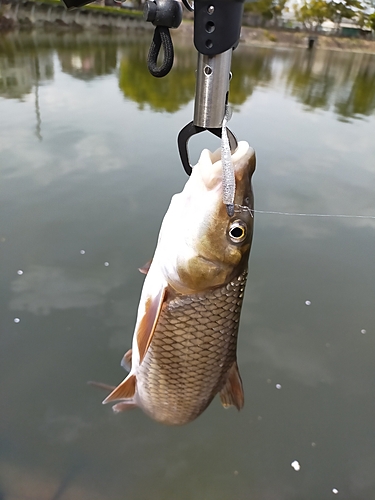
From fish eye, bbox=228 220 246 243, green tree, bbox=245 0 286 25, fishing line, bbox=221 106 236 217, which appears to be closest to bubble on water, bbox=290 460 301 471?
fish eye, bbox=228 220 246 243

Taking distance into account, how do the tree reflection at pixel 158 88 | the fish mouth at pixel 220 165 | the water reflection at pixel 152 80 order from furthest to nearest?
the water reflection at pixel 152 80
the tree reflection at pixel 158 88
the fish mouth at pixel 220 165

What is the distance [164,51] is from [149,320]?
31.6 inches

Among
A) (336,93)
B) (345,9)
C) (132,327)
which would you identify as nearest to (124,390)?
(132,327)

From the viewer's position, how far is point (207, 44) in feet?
2.64

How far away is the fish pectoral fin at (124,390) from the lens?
156 centimetres

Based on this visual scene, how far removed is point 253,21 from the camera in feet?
147

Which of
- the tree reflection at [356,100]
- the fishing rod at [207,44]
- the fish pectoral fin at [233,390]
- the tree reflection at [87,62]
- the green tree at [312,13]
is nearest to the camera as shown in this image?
the fishing rod at [207,44]

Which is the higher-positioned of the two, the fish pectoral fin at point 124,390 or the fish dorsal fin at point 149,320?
the fish dorsal fin at point 149,320

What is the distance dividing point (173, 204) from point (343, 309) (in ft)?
7.89

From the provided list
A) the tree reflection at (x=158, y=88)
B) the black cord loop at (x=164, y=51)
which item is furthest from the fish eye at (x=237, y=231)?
the tree reflection at (x=158, y=88)

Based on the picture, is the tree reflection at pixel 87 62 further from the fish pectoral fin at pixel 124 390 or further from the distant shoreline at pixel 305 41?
the distant shoreline at pixel 305 41

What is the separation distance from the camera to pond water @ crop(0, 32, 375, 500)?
2.10m

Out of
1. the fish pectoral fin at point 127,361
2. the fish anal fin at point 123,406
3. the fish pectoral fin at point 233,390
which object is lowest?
the fish anal fin at point 123,406

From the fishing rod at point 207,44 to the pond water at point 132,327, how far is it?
74.2 inches
